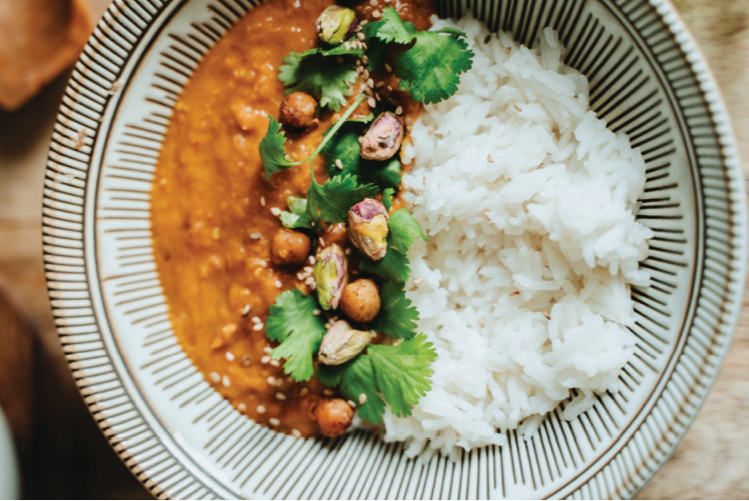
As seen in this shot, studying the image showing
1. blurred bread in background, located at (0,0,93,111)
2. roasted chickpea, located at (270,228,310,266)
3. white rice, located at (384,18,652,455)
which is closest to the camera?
white rice, located at (384,18,652,455)

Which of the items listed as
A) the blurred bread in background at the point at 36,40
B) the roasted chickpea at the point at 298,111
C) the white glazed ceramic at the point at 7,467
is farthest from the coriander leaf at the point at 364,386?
the blurred bread in background at the point at 36,40

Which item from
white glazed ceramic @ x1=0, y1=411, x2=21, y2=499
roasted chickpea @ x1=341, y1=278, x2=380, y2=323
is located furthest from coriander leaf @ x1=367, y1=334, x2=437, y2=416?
white glazed ceramic @ x1=0, y1=411, x2=21, y2=499

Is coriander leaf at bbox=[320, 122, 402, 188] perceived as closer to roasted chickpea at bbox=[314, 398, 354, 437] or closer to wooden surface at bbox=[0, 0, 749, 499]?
roasted chickpea at bbox=[314, 398, 354, 437]

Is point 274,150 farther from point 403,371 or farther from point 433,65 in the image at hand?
point 403,371

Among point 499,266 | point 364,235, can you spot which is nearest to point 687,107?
point 499,266

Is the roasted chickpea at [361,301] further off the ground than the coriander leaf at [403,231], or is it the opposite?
the coriander leaf at [403,231]

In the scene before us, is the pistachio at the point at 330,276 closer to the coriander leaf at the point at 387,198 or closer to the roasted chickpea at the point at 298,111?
the coriander leaf at the point at 387,198
